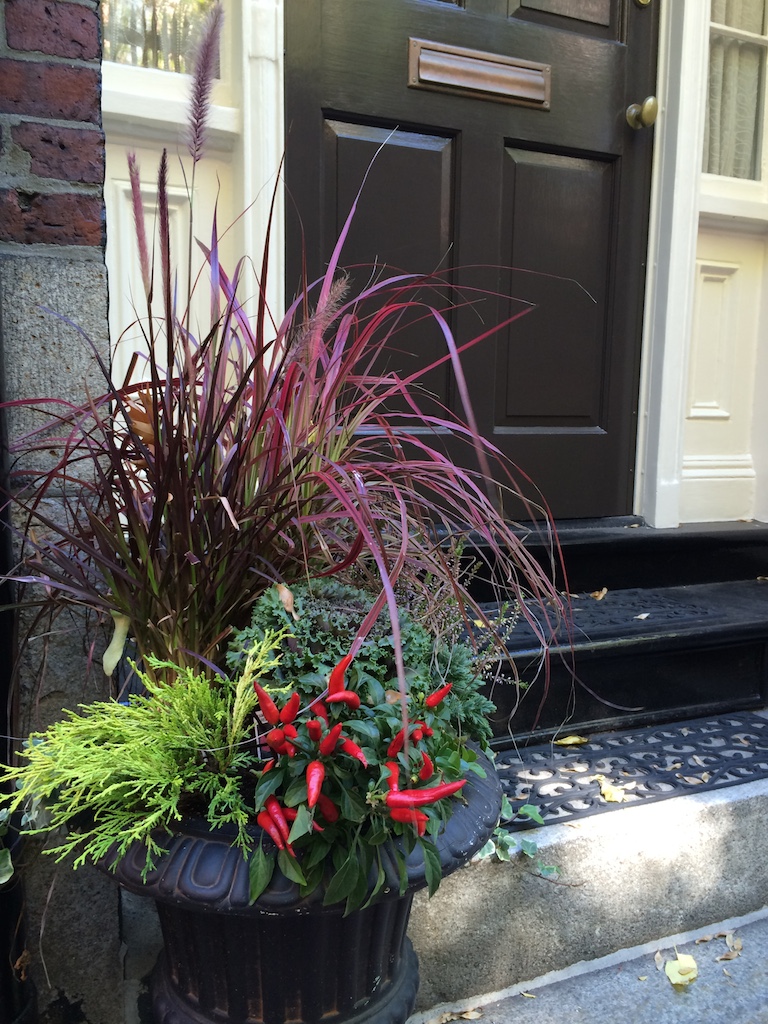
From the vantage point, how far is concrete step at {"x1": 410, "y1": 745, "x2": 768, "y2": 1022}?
127 cm

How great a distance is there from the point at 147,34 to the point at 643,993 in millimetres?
2193

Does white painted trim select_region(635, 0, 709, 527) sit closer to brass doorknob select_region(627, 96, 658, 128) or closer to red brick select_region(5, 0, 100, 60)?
brass doorknob select_region(627, 96, 658, 128)

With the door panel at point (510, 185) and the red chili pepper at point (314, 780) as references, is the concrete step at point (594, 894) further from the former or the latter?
the door panel at point (510, 185)

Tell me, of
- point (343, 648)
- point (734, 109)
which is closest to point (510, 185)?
point (734, 109)

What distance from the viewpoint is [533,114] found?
82.4 inches

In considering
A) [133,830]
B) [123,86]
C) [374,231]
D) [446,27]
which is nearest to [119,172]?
[123,86]

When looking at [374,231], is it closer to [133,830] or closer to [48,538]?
[48,538]

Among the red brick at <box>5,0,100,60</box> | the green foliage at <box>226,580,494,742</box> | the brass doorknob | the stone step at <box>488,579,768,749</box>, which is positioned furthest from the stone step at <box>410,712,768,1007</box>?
the brass doorknob

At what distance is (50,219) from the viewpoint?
42.9 inches

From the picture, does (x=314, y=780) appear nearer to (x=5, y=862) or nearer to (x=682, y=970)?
(x=5, y=862)

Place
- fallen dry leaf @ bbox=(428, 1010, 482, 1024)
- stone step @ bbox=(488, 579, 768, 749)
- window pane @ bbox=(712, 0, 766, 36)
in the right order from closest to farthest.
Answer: fallen dry leaf @ bbox=(428, 1010, 482, 1024) → stone step @ bbox=(488, 579, 768, 749) → window pane @ bbox=(712, 0, 766, 36)

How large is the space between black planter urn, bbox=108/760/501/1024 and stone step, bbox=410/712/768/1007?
274 mm

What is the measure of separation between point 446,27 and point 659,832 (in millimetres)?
1986

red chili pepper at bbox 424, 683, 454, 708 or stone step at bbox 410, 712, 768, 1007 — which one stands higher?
red chili pepper at bbox 424, 683, 454, 708
